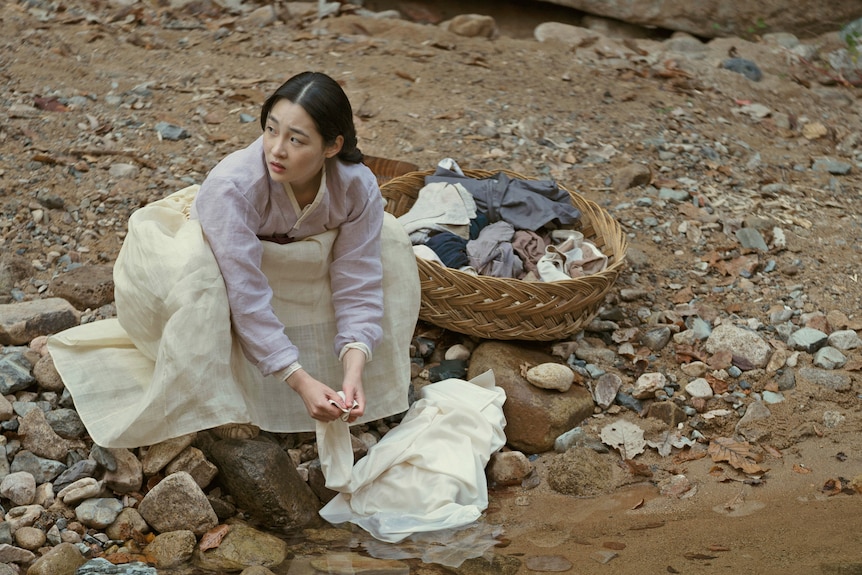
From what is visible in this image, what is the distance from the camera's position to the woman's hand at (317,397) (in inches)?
102

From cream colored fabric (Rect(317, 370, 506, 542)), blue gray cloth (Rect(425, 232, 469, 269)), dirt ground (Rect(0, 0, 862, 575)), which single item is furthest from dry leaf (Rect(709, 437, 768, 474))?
blue gray cloth (Rect(425, 232, 469, 269))

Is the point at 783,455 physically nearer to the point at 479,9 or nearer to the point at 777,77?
the point at 777,77

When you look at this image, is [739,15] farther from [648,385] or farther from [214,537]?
[214,537]

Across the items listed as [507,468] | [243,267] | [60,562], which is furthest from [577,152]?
[60,562]

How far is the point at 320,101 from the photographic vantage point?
2.51 metres

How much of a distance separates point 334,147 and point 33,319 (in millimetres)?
1368

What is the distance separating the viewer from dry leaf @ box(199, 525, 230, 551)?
254cm

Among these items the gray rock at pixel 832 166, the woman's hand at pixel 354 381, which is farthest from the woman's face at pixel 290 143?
the gray rock at pixel 832 166

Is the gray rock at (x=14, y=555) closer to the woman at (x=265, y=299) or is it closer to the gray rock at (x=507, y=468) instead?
the woman at (x=265, y=299)

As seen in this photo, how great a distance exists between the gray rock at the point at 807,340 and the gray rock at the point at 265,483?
6.54ft

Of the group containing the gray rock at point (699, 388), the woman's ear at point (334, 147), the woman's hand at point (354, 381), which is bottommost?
the gray rock at point (699, 388)

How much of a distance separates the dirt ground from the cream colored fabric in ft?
0.47

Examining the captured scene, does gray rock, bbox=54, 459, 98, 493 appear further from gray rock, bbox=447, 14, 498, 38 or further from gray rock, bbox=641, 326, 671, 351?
gray rock, bbox=447, 14, 498, 38

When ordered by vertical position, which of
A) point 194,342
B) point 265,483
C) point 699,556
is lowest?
point 265,483
